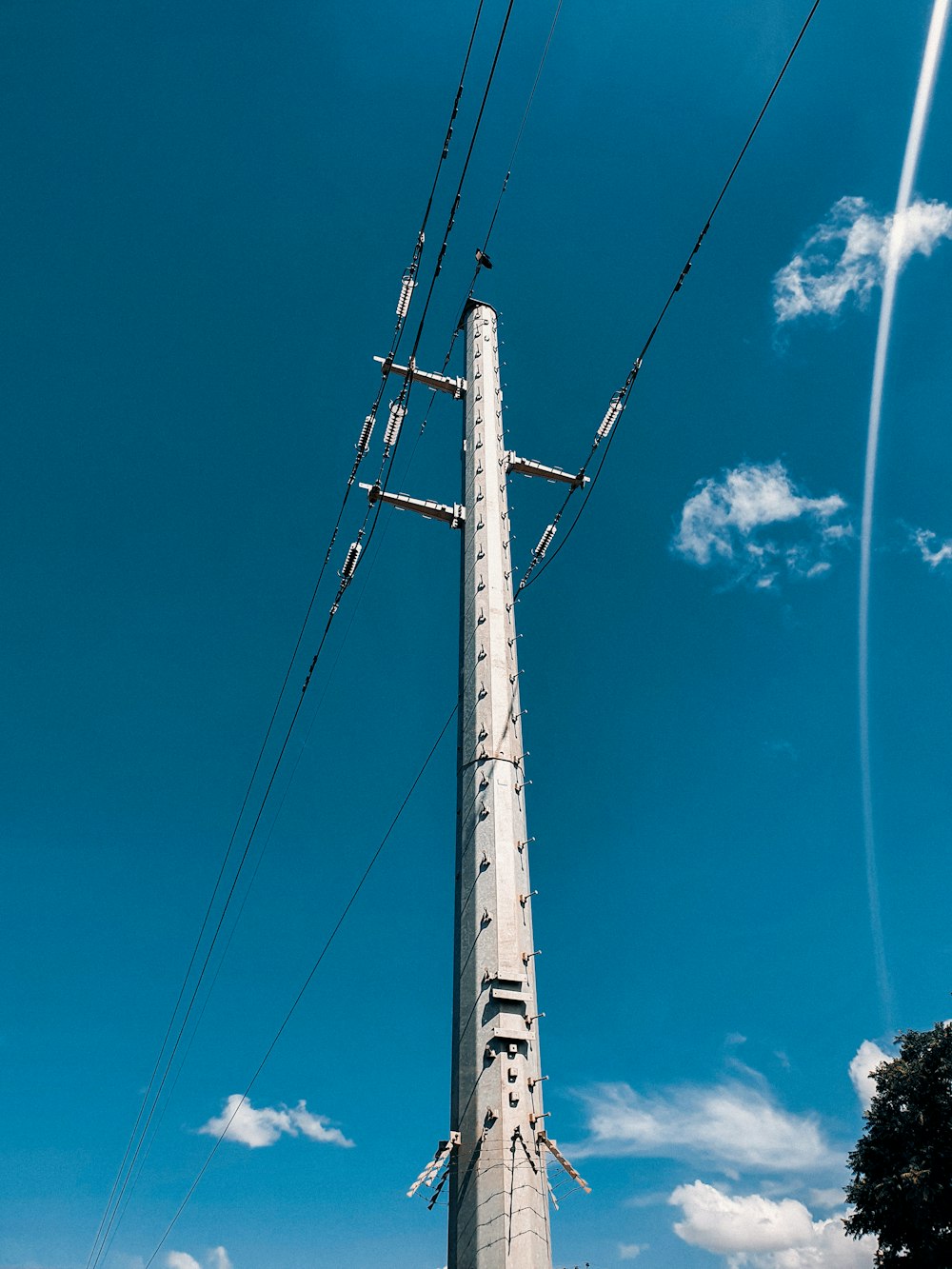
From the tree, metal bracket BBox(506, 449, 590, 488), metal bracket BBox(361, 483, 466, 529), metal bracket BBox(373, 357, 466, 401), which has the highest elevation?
metal bracket BBox(373, 357, 466, 401)

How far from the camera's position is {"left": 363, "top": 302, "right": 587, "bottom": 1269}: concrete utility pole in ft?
38.7

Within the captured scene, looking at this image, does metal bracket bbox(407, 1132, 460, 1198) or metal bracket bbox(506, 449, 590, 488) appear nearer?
metal bracket bbox(407, 1132, 460, 1198)

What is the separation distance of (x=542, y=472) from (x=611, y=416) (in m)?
2.86

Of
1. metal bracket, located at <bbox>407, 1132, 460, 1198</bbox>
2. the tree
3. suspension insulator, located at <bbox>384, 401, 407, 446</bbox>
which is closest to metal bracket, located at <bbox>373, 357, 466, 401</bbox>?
suspension insulator, located at <bbox>384, 401, 407, 446</bbox>

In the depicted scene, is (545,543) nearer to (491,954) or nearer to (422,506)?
(422,506)

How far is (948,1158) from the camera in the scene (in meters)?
34.2

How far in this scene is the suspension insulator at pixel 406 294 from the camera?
861 inches

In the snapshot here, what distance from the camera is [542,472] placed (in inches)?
907

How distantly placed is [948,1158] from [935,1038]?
486 cm

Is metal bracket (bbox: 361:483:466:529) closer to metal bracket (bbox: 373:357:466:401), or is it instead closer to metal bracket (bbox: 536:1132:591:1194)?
metal bracket (bbox: 373:357:466:401)

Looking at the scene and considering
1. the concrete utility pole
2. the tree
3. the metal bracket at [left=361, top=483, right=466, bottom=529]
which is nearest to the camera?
the concrete utility pole

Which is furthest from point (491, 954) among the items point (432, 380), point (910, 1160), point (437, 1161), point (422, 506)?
point (910, 1160)

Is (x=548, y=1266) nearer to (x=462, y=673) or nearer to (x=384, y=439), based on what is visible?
(x=462, y=673)

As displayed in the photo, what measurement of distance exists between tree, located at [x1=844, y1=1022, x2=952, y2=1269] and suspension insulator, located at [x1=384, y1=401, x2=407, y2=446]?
36153 millimetres
